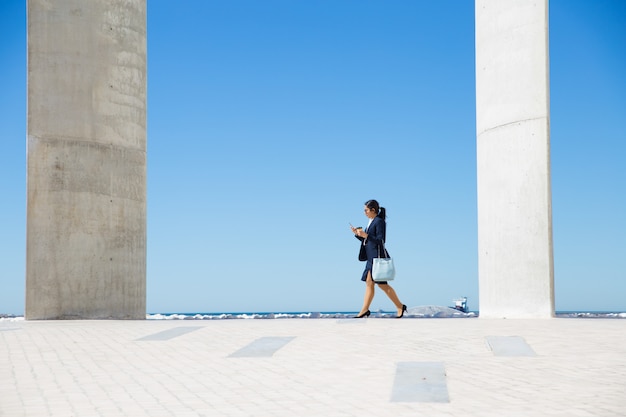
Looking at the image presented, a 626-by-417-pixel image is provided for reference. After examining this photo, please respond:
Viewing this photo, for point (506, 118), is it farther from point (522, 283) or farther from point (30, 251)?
point (30, 251)

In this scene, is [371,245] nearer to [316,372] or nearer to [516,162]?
[516,162]

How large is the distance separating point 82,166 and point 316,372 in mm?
8600

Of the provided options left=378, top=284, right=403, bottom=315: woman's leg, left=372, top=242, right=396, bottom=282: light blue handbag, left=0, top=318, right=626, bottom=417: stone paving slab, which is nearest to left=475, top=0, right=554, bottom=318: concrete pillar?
left=378, top=284, right=403, bottom=315: woman's leg

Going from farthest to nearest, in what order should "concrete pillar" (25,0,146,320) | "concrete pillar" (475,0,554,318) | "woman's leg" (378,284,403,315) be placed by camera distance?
"concrete pillar" (25,0,146,320) < "concrete pillar" (475,0,554,318) < "woman's leg" (378,284,403,315)

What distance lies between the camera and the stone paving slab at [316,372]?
6191 millimetres

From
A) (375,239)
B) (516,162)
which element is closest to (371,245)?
(375,239)

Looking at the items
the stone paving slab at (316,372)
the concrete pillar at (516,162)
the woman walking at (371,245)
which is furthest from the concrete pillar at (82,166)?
the concrete pillar at (516,162)

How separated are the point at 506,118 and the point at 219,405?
9402 millimetres

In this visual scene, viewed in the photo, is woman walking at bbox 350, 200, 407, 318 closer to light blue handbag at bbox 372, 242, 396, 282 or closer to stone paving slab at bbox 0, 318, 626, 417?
light blue handbag at bbox 372, 242, 396, 282

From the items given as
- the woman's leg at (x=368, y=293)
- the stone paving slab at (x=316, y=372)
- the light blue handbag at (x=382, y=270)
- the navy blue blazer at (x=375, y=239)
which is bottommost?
the stone paving slab at (x=316, y=372)

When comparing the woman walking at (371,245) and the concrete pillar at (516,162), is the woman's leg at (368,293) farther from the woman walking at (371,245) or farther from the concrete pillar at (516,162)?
the concrete pillar at (516,162)

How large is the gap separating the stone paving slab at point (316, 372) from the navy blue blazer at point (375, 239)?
7.75ft

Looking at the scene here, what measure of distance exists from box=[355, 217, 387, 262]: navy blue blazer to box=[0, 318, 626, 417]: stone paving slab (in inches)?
93.0

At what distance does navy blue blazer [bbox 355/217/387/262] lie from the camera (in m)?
13.9
